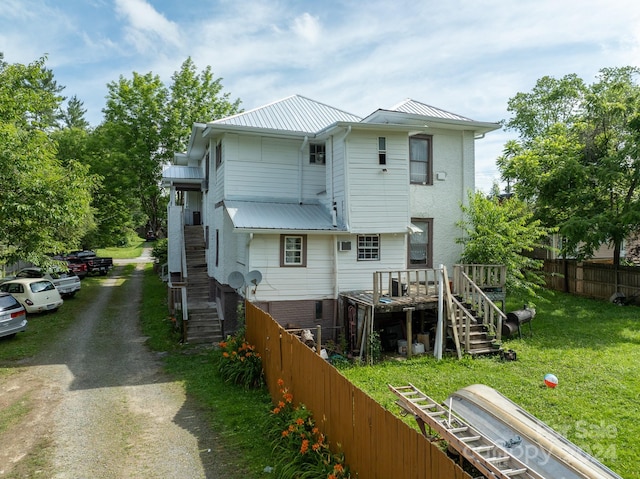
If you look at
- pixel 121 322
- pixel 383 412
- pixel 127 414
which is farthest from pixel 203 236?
pixel 383 412

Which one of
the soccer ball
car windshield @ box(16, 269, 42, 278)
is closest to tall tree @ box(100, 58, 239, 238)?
car windshield @ box(16, 269, 42, 278)

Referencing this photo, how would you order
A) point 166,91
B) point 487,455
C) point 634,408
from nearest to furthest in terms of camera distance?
point 487,455
point 634,408
point 166,91

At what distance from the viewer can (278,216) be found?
46.5 feet

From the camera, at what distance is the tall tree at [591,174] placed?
1739 centimetres

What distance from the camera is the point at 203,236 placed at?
870 inches

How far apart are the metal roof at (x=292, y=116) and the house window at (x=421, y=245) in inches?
201

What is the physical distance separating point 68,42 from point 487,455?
644 inches

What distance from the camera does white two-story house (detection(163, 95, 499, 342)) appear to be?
13875 mm

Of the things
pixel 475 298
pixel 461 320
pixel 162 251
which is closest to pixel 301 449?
pixel 461 320

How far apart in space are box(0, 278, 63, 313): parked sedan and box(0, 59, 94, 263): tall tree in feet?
10.1

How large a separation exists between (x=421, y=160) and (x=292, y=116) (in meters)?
5.26

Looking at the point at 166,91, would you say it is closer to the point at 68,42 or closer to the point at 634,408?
the point at 68,42

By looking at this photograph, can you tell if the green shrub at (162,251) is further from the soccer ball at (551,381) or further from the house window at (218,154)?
the soccer ball at (551,381)

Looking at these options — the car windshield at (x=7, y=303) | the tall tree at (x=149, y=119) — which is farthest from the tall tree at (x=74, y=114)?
the car windshield at (x=7, y=303)
